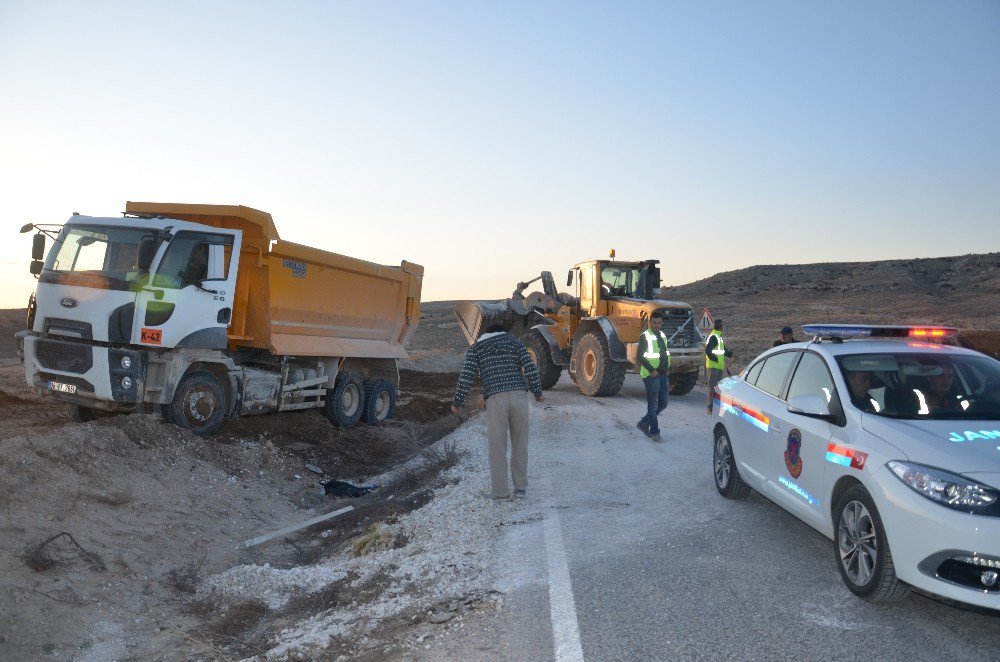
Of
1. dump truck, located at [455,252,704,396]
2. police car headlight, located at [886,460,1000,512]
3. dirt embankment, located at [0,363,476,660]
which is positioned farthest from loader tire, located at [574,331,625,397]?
police car headlight, located at [886,460,1000,512]

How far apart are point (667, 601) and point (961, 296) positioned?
6196cm

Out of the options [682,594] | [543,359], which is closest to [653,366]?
[682,594]

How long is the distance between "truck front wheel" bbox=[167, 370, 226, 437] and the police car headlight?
27.4 ft

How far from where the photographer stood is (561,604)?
15.2 feet

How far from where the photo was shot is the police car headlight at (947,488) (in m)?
4.09

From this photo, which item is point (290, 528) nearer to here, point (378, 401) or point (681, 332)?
point (378, 401)

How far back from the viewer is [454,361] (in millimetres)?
30688

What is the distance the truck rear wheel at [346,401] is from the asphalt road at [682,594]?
616 cm

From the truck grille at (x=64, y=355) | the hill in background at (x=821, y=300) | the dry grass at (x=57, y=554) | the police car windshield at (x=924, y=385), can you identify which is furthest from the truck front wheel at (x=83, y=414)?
the hill in background at (x=821, y=300)

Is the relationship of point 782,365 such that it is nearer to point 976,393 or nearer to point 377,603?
point 976,393

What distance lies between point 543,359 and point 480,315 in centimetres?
184

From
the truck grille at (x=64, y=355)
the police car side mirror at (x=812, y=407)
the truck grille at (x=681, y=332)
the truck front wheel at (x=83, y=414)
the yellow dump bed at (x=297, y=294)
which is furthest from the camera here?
the truck grille at (x=681, y=332)

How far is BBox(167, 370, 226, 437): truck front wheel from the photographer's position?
10000mm

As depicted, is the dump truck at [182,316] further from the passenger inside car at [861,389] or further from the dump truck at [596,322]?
the passenger inside car at [861,389]
